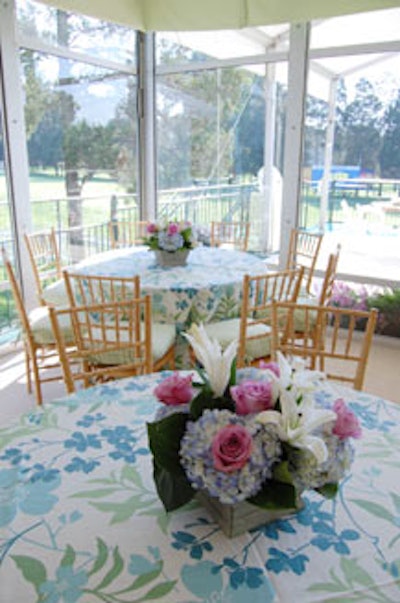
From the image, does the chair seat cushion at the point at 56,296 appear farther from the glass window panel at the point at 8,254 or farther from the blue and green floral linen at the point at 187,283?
the glass window panel at the point at 8,254

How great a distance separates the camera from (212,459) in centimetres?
85

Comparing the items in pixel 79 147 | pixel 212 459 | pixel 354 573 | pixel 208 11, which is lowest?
pixel 354 573

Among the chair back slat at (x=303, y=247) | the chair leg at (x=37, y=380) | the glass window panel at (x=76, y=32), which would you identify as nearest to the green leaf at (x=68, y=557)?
the chair leg at (x=37, y=380)

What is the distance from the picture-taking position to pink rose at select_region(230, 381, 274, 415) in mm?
885

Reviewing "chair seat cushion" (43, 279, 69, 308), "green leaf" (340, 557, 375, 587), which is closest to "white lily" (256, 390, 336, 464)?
"green leaf" (340, 557, 375, 587)

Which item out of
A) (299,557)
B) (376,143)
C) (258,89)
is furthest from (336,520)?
(258,89)

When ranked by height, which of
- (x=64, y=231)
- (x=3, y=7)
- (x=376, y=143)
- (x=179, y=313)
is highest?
(x=3, y=7)

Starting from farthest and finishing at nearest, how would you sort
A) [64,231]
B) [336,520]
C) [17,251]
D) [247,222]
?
[247,222] → [64,231] → [17,251] → [336,520]

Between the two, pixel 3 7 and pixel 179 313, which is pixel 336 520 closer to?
pixel 179 313

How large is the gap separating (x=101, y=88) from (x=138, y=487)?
13.8ft

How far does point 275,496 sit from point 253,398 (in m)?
0.17

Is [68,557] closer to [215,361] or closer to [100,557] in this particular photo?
[100,557]

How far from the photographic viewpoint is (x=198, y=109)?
188 inches

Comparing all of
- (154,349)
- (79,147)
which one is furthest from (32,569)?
(79,147)
